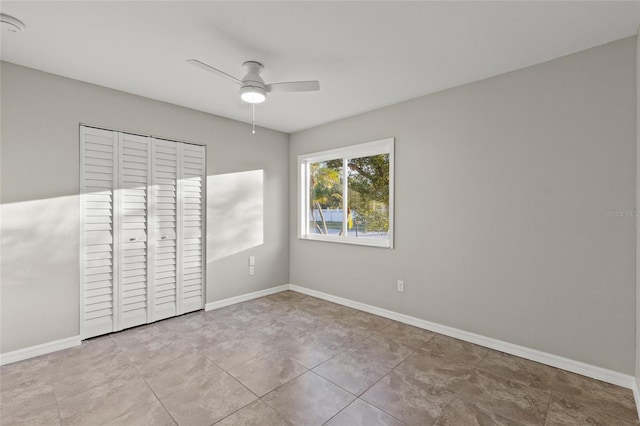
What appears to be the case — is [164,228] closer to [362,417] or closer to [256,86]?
[256,86]

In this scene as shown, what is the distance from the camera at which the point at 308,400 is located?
2033 mm

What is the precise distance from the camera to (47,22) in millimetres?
1994

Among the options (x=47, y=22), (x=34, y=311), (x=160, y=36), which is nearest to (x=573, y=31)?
(x=160, y=36)

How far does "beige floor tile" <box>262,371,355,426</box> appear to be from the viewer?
1.87 m

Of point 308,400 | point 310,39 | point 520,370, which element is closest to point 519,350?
point 520,370

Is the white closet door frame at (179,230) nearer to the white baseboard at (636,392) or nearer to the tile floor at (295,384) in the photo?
the tile floor at (295,384)

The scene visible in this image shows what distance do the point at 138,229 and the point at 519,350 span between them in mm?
3908

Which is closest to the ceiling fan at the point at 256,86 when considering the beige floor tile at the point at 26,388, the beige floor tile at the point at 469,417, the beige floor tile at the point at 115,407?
the beige floor tile at the point at 115,407

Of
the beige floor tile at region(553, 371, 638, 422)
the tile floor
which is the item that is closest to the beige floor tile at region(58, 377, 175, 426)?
the tile floor

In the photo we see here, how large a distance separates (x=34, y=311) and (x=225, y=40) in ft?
9.28

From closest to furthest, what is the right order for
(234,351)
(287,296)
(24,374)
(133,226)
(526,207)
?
(24,374)
(526,207)
(234,351)
(133,226)
(287,296)

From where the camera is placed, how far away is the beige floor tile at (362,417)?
181cm

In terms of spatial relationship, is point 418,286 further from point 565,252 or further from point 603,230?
point 603,230

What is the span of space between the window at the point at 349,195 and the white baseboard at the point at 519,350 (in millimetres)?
834
